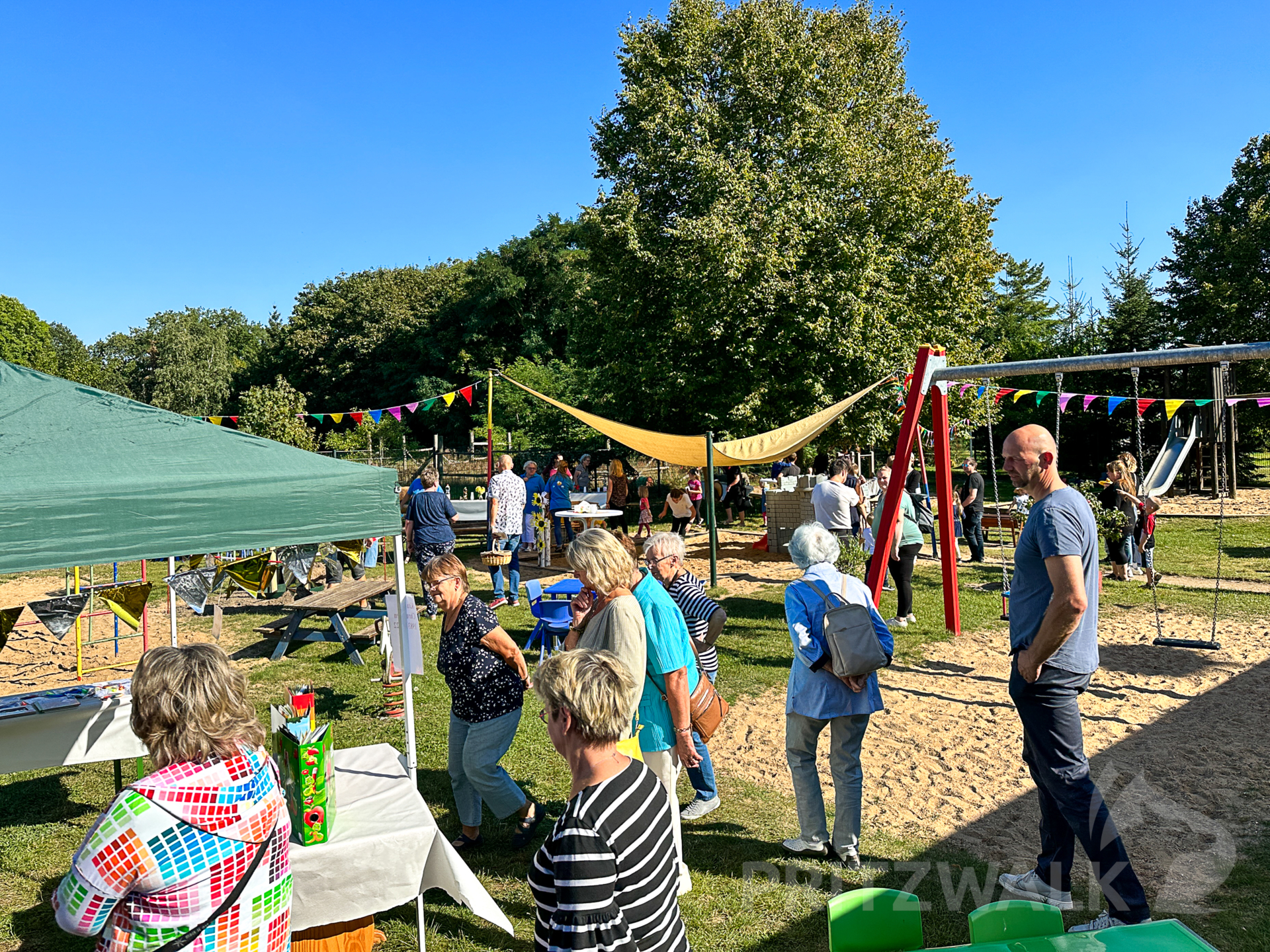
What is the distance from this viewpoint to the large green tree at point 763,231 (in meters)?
17.5

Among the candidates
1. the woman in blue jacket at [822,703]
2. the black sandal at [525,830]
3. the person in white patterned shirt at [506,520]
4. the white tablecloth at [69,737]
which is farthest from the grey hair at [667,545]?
the person in white patterned shirt at [506,520]

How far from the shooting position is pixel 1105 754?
498 centimetres

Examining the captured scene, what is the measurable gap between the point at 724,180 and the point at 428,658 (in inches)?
539

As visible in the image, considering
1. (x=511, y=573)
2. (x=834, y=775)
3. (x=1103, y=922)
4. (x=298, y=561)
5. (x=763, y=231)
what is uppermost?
(x=763, y=231)

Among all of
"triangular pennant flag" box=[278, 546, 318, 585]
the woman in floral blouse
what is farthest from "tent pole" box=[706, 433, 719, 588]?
the woman in floral blouse

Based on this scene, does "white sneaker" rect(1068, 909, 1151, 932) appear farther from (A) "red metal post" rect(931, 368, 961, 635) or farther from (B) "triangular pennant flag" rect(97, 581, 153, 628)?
(B) "triangular pennant flag" rect(97, 581, 153, 628)

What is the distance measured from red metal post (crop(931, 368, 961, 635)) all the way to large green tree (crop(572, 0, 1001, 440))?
963 centimetres

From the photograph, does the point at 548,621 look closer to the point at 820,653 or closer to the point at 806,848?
the point at 806,848

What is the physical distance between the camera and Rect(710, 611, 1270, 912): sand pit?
156 inches

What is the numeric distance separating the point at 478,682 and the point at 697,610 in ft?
3.93

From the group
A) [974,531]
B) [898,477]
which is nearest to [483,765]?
[898,477]

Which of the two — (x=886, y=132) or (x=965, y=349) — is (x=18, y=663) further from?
(x=886, y=132)

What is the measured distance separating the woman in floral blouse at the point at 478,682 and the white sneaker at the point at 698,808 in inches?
40.4

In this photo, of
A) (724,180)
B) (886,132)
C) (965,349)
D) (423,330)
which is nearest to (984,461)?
(965,349)
